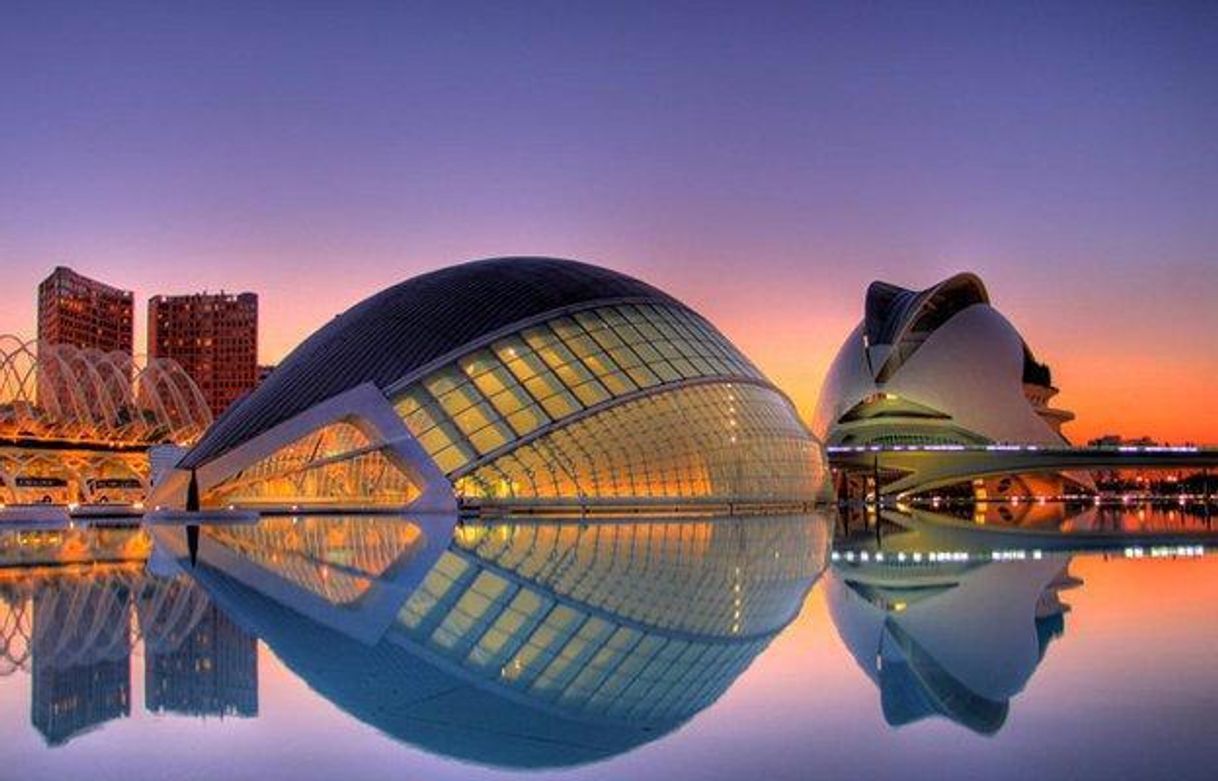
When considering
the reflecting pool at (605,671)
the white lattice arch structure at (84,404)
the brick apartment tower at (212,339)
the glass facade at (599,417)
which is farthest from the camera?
the brick apartment tower at (212,339)

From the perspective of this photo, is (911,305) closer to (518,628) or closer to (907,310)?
(907,310)

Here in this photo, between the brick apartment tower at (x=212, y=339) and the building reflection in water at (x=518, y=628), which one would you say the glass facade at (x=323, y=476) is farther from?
the brick apartment tower at (x=212, y=339)

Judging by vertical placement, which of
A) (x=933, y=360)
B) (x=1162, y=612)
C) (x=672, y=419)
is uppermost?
(x=933, y=360)

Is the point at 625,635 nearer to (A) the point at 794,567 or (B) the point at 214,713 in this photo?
(B) the point at 214,713

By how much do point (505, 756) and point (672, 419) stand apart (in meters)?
36.8

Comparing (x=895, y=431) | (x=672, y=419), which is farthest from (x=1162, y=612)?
(x=895, y=431)

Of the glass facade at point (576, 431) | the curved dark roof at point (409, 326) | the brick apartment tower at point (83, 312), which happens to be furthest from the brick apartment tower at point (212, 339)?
the glass facade at point (576, 431)

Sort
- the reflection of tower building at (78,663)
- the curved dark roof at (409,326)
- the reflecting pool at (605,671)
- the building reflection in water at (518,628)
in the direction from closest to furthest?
1. the reflecting pool at (605,671)
2. the building reflection in water at (518,628)
3. the reflection of tower building at (78,663)
4. the curved dark roof at (409,326)

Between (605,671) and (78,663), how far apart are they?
4.45m

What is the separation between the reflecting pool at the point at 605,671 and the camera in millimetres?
6527

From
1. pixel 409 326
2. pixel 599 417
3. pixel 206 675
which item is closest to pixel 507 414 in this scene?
pixel 599 417

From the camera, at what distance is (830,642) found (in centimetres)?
1093

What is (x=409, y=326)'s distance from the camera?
4562 cm

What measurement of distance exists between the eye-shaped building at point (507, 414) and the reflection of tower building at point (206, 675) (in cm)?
2810
